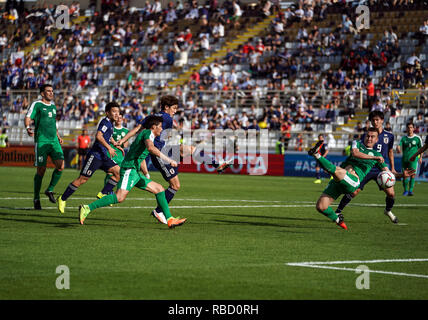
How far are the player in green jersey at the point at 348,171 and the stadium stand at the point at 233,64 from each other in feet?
64.6

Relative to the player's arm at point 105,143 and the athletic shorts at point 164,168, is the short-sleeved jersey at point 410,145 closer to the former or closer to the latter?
the player's arm at point 105,143

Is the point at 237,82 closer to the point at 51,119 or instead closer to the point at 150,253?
the point at 51,119

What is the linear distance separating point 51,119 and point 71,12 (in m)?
39.2

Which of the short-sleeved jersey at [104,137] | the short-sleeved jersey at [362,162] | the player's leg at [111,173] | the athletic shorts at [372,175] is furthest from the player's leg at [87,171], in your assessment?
the athletic shorts at [372,175]

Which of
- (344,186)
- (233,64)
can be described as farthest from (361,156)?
(233,64)

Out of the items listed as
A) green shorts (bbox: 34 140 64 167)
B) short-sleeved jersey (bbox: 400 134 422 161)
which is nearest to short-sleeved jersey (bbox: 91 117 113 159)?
green shorts (bbox: 34 140 64 167)

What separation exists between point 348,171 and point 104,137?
5582 mm

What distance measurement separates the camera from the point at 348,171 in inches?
532

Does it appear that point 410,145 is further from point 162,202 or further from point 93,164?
point 162,202

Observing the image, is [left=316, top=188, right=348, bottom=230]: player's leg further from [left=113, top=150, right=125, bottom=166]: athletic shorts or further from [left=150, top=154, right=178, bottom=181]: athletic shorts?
[left=113, top=150, right=125, bottom=166]: athletic shorts

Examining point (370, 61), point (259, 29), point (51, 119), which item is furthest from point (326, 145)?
point (51, 119)

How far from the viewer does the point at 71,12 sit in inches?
2105

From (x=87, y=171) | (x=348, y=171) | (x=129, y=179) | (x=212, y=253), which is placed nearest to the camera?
(x=212, y=253)
